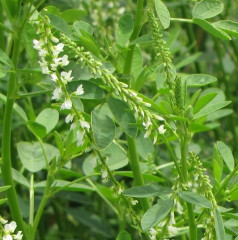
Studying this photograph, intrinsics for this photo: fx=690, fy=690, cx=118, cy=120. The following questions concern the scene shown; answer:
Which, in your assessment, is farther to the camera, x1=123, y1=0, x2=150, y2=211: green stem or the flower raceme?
x1=123, y1=0, x2=150, y2=211: green stem

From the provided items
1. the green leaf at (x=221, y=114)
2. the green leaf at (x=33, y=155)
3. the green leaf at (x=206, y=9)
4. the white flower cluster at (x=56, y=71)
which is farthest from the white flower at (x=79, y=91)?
the green leaf at (x=221, y=114)

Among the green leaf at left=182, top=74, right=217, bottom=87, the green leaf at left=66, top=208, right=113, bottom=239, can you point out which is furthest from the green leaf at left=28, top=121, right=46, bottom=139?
the green leaf at left=66, top=208, right=113, bottom=239

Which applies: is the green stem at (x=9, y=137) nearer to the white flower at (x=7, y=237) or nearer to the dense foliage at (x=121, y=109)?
the dense foliage at (x=121, y=109)

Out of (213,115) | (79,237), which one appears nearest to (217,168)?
(213,115)

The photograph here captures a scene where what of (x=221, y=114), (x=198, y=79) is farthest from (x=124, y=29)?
(x=221, y=114)

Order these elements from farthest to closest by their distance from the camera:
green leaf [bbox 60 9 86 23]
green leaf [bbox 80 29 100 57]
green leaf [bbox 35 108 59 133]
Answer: green leaf [bbox 35 108 59 133]
green leaf [bbox 60 9 86 23]
green leaf [bbox 80 29 100 57]

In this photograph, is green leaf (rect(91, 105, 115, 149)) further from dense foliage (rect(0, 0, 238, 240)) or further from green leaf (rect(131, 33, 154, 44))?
green leaf (rect(131, 33, 154, 44))
